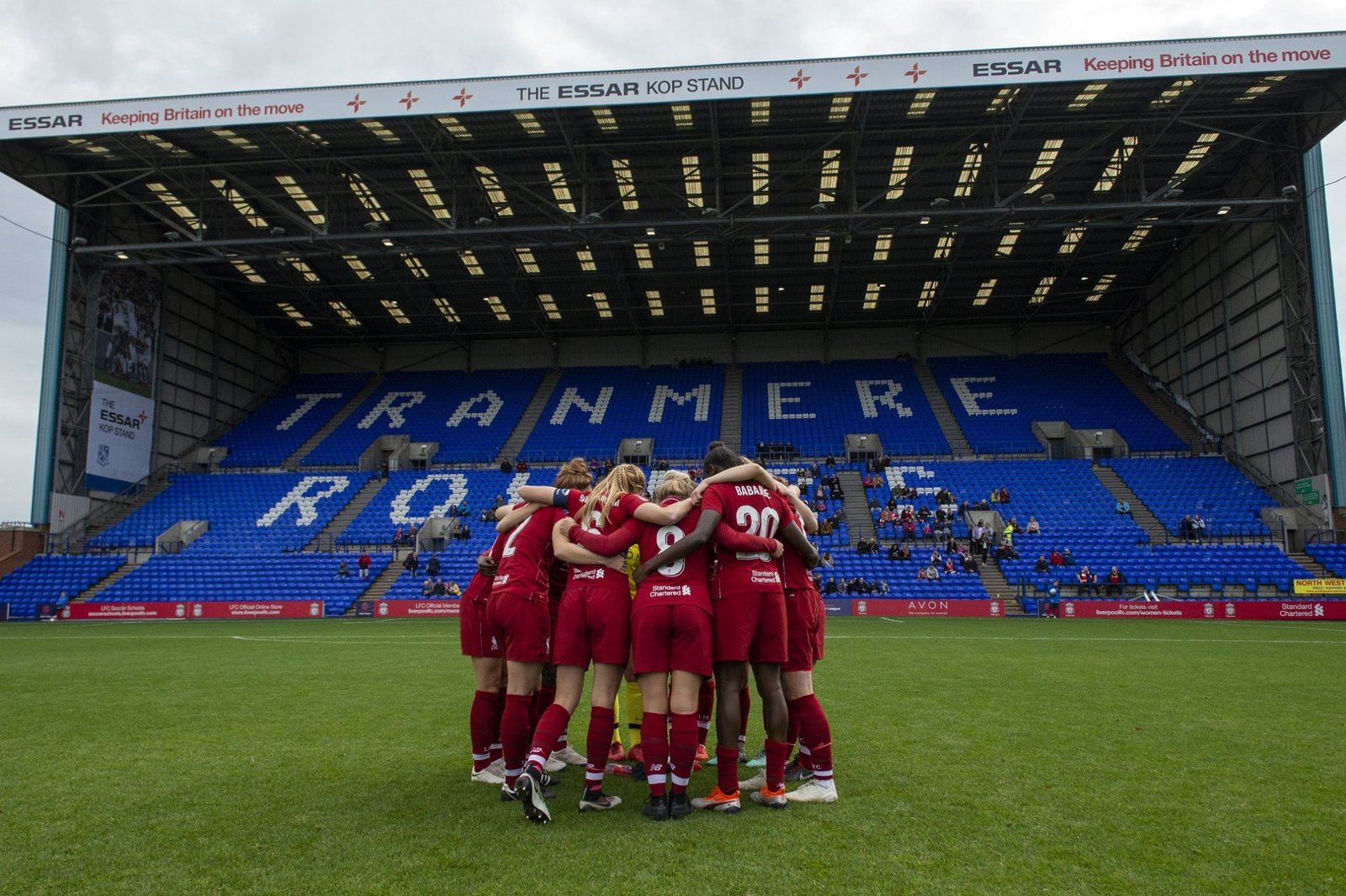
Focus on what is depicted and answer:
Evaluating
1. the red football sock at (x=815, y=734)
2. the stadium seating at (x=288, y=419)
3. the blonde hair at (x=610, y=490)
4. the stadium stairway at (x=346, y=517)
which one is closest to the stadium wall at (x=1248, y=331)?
the red football sock at (x=815, y=734)

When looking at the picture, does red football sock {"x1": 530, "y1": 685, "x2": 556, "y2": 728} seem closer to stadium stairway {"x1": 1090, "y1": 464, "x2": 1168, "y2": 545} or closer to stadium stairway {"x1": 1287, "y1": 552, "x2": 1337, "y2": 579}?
stadium stairway {"x1": 1287, "y1": 552, "x2": 1337, "y2": 579}

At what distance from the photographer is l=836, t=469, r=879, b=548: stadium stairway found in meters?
32.2

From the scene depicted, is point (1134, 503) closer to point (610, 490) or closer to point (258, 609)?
point (258, 609)

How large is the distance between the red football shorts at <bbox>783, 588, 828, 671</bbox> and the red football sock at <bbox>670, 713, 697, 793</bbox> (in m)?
0.78

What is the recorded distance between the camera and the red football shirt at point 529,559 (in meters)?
5.62

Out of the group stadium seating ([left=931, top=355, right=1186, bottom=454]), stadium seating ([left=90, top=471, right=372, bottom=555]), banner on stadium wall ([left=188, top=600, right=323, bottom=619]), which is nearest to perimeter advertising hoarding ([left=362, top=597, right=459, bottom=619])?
banner on stadium wall ([left=188, top=600, right=323, bottom=619])

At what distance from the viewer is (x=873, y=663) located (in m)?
12.6

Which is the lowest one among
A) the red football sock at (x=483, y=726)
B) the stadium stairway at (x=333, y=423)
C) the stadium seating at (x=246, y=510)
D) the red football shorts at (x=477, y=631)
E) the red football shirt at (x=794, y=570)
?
the red football sock at (x=483, y=726)

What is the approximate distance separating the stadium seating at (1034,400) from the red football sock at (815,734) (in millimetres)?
34946

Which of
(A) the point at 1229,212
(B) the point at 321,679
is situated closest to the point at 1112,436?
(A) the point at 1229,212

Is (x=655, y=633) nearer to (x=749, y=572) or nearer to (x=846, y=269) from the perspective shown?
(x=749, y=572)

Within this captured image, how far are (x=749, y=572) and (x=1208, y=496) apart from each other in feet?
110

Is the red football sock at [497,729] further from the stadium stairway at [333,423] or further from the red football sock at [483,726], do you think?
the stadium stairway at [333,423]

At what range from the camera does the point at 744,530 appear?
545 centimetres
